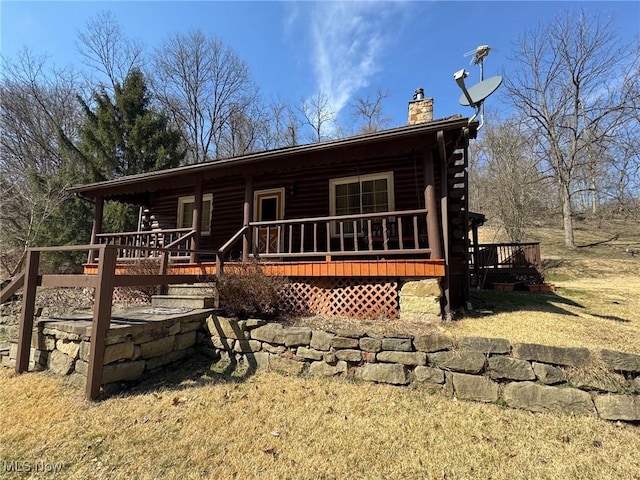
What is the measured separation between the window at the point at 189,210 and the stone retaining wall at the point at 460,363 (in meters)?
6.25

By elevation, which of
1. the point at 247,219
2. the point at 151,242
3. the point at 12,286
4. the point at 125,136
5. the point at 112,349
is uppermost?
the point at 125,136

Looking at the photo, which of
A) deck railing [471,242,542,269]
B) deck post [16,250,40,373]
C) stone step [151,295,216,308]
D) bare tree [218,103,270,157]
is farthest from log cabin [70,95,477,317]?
bare tree [218,103,270,157]

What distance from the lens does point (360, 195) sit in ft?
26.2

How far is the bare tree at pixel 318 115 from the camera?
25.7 metres

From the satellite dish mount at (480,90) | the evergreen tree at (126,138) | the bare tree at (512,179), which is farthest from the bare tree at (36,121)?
the bare tree at (512,179)

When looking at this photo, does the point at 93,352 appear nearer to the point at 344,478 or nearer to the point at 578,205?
the point at 344,478

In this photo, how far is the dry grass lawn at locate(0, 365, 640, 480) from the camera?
241cm

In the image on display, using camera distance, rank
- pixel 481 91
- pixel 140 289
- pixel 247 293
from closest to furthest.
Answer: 1. pixel 247 293
2. pixel 481 91
3. pixel 140 289

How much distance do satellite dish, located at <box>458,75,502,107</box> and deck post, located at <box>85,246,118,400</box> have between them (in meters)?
6.95

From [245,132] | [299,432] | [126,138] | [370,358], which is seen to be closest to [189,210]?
[370,358]

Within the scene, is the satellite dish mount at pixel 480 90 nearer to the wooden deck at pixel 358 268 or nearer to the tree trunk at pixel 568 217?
the wooden deck at pixel 358 268

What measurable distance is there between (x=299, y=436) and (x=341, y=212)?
595cm

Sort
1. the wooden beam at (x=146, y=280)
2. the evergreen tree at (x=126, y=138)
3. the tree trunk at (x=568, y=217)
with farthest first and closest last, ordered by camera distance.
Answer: the tree trunk at (x=568, y=217) < the evergreen tree at (x=126, y=138) < the wooden beam at (x=146, y=280)

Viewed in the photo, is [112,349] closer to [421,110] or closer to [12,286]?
[12,286]
